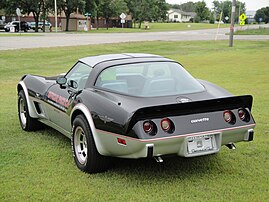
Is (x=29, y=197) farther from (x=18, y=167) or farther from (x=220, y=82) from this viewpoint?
(x=220, y=82)

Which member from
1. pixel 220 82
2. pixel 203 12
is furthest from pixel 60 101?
pixel 203 12

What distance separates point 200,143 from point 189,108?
39cm

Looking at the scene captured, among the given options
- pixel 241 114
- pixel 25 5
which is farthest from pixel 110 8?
pixel 241 114

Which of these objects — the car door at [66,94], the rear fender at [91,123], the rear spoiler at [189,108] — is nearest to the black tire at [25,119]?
the car door at [66,94]

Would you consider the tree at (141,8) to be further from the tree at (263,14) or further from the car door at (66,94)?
the car door at (66,94)

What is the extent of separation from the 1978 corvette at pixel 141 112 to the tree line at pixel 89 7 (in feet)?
175

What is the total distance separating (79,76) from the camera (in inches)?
219

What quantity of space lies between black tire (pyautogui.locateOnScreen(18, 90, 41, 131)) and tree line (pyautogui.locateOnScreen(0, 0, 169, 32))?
51601 mm

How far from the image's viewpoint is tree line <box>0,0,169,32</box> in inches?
2235

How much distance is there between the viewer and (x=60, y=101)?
550 cm

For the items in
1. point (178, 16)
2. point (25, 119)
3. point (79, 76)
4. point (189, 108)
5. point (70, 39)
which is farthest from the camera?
point (178, 16)

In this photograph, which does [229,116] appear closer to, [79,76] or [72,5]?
[79,76]

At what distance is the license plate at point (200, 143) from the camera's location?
14.1ft

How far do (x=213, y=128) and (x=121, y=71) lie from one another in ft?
4.53
